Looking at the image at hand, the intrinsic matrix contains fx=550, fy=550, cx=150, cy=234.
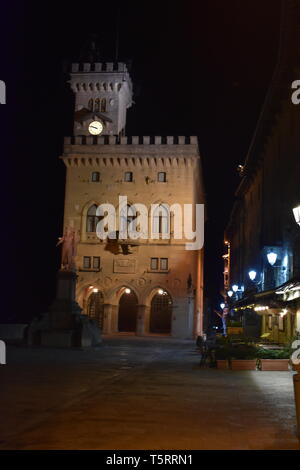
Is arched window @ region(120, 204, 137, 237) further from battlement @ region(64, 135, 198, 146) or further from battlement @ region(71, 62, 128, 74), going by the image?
battlement @ region(71, 62, 128, 74)

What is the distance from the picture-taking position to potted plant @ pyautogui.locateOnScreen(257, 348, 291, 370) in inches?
680

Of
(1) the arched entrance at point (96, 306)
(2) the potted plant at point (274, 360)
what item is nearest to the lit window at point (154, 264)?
(1) the arched entrance at point (96, 306)

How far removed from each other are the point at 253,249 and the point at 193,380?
25.2 m

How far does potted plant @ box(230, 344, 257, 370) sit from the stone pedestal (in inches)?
428

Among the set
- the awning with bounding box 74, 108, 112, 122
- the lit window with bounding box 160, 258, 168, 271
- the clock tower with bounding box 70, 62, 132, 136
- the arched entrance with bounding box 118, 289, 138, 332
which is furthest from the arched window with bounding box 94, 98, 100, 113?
the arched entrance with bounding box 118, 289, 138, 332

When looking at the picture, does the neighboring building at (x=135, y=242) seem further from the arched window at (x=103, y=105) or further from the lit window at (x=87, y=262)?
the arched window at (x=103, y=105)

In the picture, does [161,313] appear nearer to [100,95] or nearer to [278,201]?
[278,201]

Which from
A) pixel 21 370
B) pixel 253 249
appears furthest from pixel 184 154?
pixel 21 370

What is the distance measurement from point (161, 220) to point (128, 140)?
301 inches

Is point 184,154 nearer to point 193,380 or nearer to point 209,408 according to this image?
point 193,380

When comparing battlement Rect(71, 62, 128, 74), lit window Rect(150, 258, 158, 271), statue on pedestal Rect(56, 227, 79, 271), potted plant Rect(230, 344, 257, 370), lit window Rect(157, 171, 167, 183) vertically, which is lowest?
potted plant Rect(230, 344, 257, 370)
